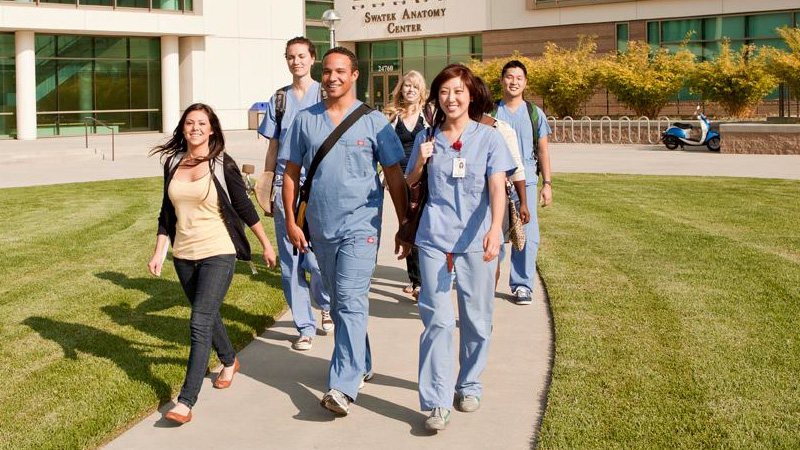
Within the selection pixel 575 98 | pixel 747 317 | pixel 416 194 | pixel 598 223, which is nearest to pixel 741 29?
pixel 575 98

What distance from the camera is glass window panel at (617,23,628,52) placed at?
142 ft

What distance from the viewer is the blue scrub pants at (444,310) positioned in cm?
511

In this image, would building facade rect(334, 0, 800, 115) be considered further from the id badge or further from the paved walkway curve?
the id badge

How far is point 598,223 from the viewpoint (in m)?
13.1

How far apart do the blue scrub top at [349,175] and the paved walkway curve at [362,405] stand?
963 millimetres

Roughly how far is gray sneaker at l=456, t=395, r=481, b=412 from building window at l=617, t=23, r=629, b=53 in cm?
→ 3974

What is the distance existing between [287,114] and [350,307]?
1.96 meters

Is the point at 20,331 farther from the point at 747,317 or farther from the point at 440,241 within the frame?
the point at 747,317

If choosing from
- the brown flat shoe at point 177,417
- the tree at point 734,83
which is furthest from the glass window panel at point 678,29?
the brown flat shoe at point 177,417

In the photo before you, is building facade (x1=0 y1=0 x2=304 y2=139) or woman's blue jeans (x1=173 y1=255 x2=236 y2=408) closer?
woman's blue jeans (x1=173 y1=255 x2=236 y2=408)

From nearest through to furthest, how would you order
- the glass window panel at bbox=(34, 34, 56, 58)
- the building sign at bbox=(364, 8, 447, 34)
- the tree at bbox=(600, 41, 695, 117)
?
the tree at bbox=(600, 41, 695, 117), the glass window panel at bbox=(34, 34, 56, 58), the building sign at bbox=(364, 8, 447, 34)

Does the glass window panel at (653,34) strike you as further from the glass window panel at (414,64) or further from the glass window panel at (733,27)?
the glass window panel at (414,64)

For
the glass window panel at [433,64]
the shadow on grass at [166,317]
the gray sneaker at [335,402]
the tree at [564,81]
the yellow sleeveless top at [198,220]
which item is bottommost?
the gray sneaker at [335,402]

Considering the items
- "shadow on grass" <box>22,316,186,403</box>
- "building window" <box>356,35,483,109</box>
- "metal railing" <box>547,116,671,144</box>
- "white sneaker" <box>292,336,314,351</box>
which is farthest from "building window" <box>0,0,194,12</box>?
"white sneaker" <box>292,336,314,351</box>
